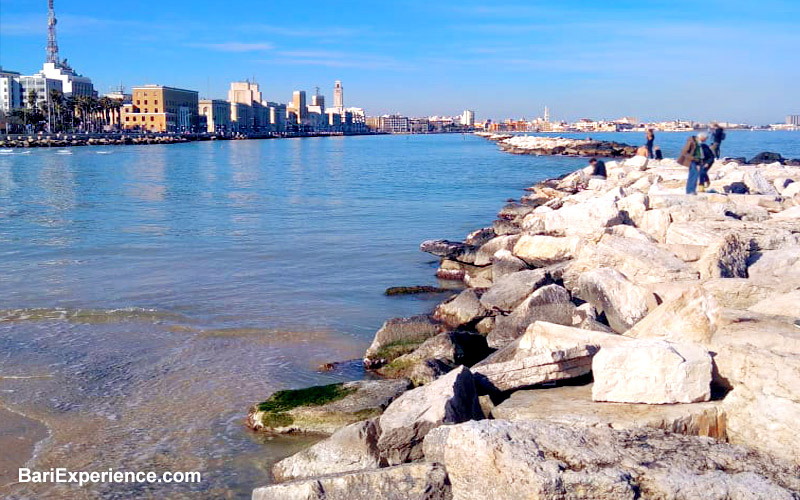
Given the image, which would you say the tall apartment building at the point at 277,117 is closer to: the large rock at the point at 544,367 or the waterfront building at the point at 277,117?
the waterfront building at the point at 277,117

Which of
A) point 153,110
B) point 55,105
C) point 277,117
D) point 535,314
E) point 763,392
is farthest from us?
point 277,117

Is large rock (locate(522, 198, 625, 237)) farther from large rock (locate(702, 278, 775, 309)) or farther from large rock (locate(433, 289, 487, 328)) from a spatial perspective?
large rock (locate(702, 278, 775, 309))

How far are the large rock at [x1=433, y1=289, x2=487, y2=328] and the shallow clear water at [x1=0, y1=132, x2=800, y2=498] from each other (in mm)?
784

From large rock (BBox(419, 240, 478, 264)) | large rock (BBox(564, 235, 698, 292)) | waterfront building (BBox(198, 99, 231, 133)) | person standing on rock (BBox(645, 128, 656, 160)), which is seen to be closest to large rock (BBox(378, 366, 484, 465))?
large rock (BBox(564, 235, 698, 292))

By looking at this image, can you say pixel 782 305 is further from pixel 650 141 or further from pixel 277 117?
pixel 277 117

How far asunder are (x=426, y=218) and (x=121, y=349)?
38.2 feet

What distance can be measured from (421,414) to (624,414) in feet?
3.56

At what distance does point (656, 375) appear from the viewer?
4.08 metres

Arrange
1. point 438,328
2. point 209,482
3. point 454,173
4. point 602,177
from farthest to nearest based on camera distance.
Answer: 1. point 454,173
2. point 602,177
3. point 438,328
4. point 209,482

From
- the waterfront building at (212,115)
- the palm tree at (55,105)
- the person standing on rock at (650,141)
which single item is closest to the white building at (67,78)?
the waterfront building at (212,115)

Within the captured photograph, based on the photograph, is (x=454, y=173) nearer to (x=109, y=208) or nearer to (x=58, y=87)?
(x=109, y=208)

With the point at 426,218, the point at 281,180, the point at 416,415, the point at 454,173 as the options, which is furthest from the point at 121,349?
the point at 454,173

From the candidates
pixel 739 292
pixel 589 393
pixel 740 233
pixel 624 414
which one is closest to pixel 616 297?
pixel 739 292

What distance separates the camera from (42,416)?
5.42m
